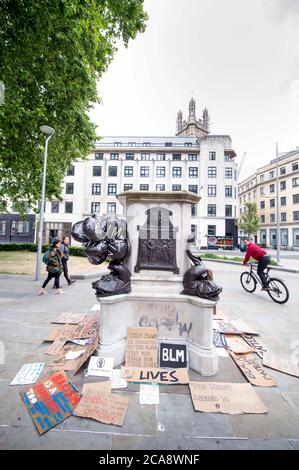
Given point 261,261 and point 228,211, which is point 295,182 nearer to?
point 228,211

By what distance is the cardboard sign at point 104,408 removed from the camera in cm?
191

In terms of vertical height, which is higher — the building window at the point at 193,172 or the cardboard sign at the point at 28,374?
the building window at the point at 193,172

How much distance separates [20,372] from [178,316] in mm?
2215

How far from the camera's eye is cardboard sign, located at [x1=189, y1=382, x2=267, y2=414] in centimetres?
206

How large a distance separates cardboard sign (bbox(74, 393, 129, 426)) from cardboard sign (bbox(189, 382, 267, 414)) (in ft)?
2.55

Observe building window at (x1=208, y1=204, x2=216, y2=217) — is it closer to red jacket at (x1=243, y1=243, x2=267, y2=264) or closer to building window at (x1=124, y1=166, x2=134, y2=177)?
building window at (x1=124, y1=166, x2=134, y2=177)

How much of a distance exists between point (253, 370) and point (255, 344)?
844 mm

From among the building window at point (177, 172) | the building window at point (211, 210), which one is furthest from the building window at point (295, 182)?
the building window at point (177, 172)

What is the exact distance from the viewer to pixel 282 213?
4062 cm

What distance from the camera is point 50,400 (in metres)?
2.10

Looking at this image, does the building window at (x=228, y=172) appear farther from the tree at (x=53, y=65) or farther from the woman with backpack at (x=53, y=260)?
the woman with backpack at (x=53, y=260)

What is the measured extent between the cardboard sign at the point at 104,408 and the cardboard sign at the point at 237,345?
1.98 meters

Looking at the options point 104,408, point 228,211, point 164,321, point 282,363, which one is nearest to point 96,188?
point 228,211
